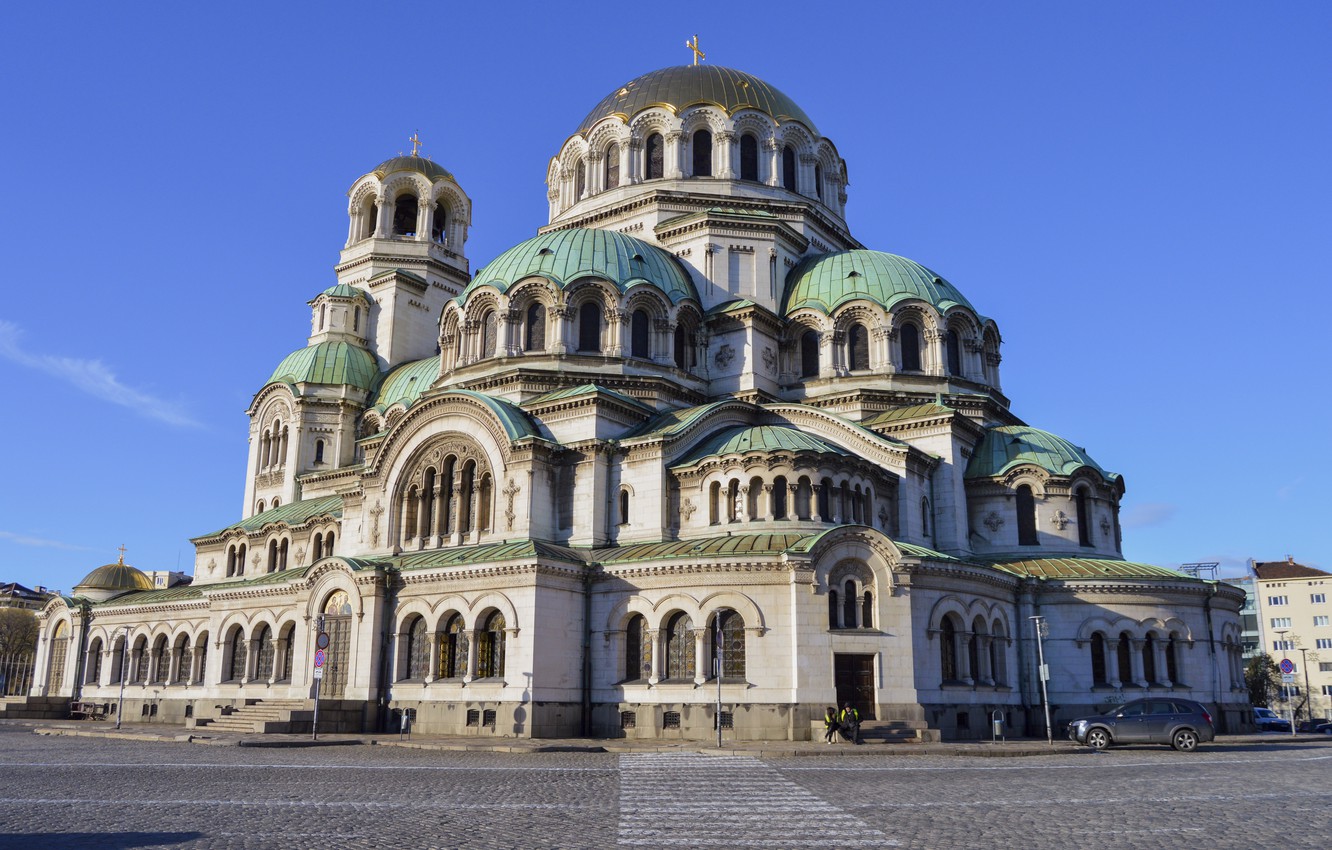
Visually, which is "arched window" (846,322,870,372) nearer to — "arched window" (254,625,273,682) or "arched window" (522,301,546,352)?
"arched window" (522,301,546,352)

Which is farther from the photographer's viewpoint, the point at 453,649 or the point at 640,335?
the point at 640,335

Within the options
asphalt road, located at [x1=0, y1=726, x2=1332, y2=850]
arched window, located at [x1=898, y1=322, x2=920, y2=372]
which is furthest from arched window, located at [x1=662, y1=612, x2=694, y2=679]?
arched window, located at [x1=898, y1=322, x2=920, y2=372]

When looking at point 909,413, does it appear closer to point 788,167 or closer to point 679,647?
point 679,647

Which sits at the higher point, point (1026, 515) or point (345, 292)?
point (345, 292)

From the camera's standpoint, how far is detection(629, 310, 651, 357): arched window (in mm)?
42688

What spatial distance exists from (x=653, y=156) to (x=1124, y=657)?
28.8 meters

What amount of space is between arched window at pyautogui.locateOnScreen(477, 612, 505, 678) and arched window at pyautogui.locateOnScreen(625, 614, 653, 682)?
3.95 meters

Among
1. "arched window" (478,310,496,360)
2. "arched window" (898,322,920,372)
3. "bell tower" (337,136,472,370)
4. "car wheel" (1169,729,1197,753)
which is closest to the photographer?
"car wheel" (1169,729,1197,753)

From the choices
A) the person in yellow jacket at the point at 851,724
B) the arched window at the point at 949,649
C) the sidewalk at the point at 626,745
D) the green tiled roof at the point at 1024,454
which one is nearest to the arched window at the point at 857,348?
the green tiled roof at the point at 1024,454

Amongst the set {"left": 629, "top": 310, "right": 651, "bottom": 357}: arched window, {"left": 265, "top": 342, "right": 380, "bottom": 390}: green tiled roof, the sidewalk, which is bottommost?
the sidewalk

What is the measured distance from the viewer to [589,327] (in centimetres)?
4256

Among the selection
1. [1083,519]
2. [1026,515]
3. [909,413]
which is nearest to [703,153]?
[909,413]

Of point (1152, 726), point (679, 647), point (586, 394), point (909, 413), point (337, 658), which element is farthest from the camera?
point (909, 413)

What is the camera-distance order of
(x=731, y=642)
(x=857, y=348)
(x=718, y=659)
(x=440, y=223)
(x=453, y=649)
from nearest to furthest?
(x=718, y=659)
(x=731, y=642)
(x=453, y=649)
(x=857, y=348)
(x=440, y=223)
